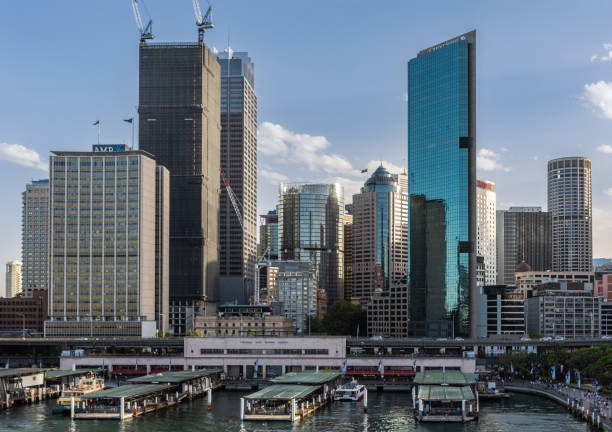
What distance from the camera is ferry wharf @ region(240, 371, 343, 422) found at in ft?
460

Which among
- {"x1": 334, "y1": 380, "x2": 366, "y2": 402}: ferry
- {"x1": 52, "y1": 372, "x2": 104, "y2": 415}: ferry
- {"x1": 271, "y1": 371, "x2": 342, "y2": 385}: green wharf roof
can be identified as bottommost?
{"x1": 334, "y1": 380, "x2": 366, "y2": 402}: ferry

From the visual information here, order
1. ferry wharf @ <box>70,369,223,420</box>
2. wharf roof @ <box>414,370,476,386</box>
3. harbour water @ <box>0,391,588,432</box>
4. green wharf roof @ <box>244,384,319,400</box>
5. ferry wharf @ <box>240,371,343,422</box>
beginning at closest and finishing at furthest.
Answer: harbour water @ <box>0,391,588,432</box>, ferry wharf @ <box>240,371,343,422</box>, green wharf roof @ <box>244,384,319,400</box>, ferry wharf @ <box>70,369,223,420</box>, wharf roof @ <box>414,370,476,386</box>

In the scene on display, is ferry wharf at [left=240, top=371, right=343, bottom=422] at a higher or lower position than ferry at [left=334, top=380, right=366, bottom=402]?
higher

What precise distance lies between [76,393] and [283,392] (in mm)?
40254

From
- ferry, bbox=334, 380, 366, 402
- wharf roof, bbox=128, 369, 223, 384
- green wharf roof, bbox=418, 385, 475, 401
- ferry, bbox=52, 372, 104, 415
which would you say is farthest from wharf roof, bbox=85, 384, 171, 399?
green wharf roof, bbox=418, 385, 475, 401

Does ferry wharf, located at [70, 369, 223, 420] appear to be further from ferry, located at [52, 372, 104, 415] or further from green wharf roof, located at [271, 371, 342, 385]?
green wharf roof, located at [271, 371, 342, 385]

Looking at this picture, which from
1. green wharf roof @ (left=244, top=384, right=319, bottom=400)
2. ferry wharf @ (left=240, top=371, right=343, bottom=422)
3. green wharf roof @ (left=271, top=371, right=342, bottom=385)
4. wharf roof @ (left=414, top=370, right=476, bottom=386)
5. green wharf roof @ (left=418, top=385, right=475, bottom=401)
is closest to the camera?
green wharf roof @ (left=418, top=385, right=475, bottom=401)

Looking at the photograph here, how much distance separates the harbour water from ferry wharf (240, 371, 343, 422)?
6.87ft

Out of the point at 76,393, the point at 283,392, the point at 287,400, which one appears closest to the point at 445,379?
the point at 283,392

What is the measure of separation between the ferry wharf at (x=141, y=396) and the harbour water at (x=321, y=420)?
6.01 ft

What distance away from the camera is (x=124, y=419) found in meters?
143

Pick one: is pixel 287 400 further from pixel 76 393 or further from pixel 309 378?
pixel 76 393

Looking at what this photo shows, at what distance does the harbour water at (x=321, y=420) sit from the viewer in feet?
439

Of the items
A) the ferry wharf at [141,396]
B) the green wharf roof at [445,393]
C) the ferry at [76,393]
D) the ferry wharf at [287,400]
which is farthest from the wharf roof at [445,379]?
the ferry at [76,393]
